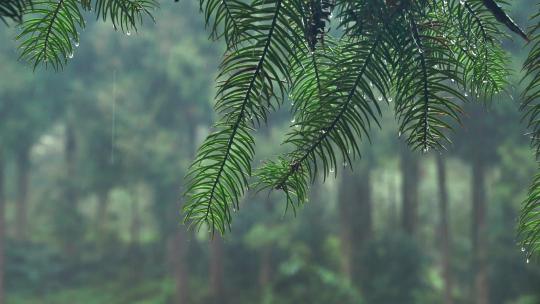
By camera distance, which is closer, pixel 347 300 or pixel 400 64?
pixel 400 64

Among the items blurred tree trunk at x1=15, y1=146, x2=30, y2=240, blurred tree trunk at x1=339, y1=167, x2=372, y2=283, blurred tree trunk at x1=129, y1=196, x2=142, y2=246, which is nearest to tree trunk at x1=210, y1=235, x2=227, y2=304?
blurred tree trunk at x1=339, y1=167, x2=372, y2=283

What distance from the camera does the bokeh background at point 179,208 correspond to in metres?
18.2

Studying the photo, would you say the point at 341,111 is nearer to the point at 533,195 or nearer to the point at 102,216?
the point at 533,195

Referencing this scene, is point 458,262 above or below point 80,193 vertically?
below

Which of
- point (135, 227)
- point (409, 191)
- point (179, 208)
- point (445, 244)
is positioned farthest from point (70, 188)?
point (445, 244)

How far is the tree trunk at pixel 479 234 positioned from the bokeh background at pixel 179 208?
38 mm

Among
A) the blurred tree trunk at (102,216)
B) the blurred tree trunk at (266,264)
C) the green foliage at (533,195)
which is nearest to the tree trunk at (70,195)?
the blurred tree trunk at (102,216)

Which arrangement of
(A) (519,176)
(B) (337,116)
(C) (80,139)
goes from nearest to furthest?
(B) (337,116)
(A) (519,176)
(C) (80,139)

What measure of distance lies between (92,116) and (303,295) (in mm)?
9653

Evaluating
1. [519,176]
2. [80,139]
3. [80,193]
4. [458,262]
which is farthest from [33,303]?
[519,176]

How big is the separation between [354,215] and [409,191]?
1988mm

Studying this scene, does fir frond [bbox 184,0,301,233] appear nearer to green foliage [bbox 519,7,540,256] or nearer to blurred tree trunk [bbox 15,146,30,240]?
green foliage [bbox 519,7,540,256]

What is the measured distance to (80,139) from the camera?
24.4m

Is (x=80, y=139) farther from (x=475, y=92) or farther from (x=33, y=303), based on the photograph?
(x=475, y=92)
